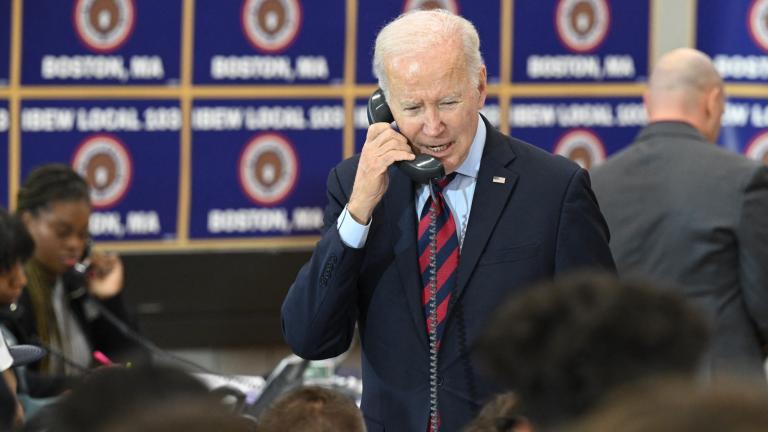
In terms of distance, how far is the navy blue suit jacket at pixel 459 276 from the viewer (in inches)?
91.9

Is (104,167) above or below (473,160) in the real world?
below

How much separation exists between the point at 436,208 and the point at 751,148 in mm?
3477

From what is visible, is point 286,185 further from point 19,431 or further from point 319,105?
point 19,431

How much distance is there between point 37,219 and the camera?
168 inches

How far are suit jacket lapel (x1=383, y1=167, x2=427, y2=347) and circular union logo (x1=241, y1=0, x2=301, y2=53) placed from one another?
2826 mm

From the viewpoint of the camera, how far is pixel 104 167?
507 centimetres

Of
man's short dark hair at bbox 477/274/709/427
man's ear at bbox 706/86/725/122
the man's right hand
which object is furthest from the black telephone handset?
man's ear at bbox 706/86/725/122

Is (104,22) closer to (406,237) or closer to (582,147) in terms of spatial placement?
(582,147)

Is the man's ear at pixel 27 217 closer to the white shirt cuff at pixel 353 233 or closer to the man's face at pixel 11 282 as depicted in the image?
the man's face at pixel 11 282

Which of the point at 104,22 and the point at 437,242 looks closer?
the point at 437,242

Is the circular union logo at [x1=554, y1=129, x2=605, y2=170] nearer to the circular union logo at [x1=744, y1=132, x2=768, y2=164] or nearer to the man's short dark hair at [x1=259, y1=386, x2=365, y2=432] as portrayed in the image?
the circular union logo at [x1=744, y1=132, x2=768, y2=164]

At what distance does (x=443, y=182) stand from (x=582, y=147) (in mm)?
3194

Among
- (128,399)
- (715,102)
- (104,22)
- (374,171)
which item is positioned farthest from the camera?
(104,22)

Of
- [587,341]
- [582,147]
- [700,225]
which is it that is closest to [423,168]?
[587,341]
